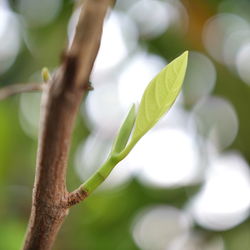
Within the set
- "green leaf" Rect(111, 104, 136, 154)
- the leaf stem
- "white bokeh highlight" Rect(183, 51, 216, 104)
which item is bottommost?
"white bokeh highlight" Rect(183, 51, 216, 104)

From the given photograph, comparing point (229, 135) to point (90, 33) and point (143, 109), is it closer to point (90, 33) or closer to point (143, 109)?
point (143, 109)

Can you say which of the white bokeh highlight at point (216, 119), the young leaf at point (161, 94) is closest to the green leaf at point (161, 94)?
the young leaf at point (161, 94)

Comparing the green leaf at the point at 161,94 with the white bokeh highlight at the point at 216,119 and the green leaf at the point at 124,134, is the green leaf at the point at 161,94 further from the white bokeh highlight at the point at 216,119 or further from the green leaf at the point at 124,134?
the white bokeh highlight at the point at 216,119

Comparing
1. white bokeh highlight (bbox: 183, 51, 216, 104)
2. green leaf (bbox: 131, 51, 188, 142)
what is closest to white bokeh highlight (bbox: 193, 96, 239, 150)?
white bokeh highlight (bbox: 183, 51, 216, 104)

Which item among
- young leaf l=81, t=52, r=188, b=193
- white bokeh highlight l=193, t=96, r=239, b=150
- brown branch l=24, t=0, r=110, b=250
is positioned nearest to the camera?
brown branch l=24, t=0, r=110, b=250

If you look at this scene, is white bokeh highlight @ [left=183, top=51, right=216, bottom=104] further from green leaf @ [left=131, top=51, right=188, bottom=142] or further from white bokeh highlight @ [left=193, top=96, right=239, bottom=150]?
green leaf @ [left=131, top=51, right=188, bottom=142]

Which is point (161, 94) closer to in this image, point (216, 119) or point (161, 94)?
point (161, 94)
